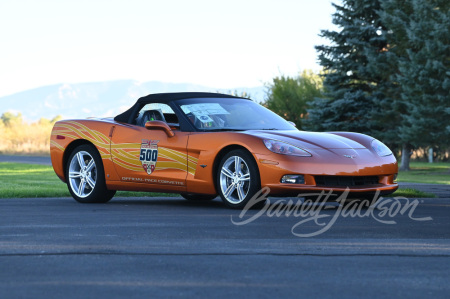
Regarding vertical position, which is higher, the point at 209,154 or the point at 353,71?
the point at 353,71

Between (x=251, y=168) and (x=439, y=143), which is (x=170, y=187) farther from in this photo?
(x=439, y=143)

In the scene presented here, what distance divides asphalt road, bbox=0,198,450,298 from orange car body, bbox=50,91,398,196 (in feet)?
1.70

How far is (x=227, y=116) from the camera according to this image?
420 inches

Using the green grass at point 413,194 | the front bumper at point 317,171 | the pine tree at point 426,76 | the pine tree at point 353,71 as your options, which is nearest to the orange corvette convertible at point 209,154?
the front bumper at point 317,171

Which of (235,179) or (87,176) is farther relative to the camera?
(87,176)

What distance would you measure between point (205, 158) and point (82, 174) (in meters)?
2.13

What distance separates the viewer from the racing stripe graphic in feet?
33.7

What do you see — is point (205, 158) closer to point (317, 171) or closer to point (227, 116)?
point (227, 116)

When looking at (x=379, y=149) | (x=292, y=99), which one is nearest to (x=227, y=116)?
(x=379, y=149)

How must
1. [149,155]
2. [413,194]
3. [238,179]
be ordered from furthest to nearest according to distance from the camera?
[413,194], [149,155], [238,179]

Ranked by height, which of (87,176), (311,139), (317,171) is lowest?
(87,176)

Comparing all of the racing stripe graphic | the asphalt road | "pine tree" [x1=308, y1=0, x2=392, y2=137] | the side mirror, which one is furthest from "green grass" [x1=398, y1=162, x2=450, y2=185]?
the asphalt road

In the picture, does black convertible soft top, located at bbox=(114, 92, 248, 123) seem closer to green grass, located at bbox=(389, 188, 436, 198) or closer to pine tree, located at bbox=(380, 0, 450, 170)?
green grass, located at bbox=(389, 188, 436, 198)

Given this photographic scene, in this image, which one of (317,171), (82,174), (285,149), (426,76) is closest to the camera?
(317,171)
